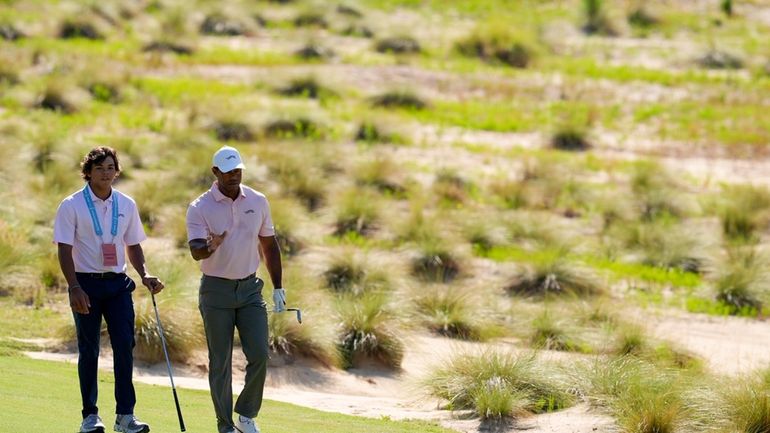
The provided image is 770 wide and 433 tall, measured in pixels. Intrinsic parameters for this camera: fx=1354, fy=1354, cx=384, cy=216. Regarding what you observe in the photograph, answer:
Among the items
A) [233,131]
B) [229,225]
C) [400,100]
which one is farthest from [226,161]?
[400,100]

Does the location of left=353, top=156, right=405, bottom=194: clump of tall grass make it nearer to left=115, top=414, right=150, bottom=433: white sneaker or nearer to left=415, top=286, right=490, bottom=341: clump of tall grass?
left=415, top=286, right=490, bottom=341: clump of tall grass

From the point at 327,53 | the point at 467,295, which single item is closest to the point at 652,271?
the point at 467,295

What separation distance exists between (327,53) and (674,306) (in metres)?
20.0

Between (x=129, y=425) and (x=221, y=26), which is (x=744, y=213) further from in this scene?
(x=221, y=26)

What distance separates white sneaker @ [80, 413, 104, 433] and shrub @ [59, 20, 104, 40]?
30469 mm

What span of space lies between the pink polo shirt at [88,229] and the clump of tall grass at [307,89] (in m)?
23.3

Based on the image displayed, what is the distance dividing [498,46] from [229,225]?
31.6m

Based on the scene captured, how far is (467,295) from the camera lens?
1755 cm

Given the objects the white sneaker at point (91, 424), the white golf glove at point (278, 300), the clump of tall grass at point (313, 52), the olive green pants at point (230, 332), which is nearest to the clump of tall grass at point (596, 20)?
the clump of tall grass at point (313, 52)

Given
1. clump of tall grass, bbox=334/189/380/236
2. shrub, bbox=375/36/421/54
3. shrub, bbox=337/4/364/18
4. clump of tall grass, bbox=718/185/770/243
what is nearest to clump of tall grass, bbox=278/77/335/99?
shrub, bbox=375/36/421/54

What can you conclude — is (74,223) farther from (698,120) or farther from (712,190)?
(698,120)

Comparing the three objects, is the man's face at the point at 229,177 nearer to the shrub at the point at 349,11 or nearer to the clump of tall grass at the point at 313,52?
the clump of tall grass at the point at 313,52

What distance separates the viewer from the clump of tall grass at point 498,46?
39.2 metres

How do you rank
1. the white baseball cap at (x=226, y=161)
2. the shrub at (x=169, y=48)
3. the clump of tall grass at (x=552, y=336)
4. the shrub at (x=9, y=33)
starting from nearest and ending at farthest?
1. the white baseball cap at (x=226, y=161)
2. the clump of tall grass at (x=552, y=336)
3. the shrub at (x=9, y=33)
4. the shrub at (x=169, y=48)
